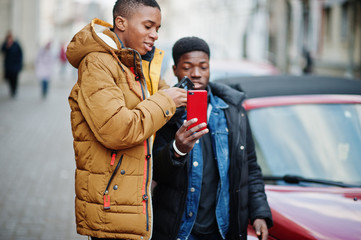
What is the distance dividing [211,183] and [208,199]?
0.28 ft

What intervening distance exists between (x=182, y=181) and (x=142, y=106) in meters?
0.50

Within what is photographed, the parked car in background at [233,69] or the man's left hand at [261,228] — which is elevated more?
the parked car in background at [233,69]

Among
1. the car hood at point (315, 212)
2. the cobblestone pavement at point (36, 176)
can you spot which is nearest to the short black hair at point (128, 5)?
the car hood at point (315, 212)

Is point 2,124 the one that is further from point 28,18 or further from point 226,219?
point 28,18

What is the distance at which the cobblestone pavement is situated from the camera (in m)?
5.21

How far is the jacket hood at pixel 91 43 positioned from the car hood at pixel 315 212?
4.36 feet

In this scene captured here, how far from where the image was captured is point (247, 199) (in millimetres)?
2619

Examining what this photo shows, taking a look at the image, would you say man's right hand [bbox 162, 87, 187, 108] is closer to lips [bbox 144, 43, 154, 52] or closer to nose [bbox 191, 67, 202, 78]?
lips [bbox 144, 43, 154, 52]

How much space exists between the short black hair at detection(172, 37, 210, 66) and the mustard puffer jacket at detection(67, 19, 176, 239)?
55 cm

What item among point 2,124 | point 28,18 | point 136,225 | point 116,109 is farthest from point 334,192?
point 28,18

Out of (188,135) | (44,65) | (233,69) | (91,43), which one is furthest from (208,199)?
(44,65)

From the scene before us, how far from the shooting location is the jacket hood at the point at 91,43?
7.30ft

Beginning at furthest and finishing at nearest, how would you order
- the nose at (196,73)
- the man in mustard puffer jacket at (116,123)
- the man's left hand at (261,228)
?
1. the nose at (196,73)
2. the man's left hand at (261,228)
3. the man in mustard puffer jacket at (116,123)

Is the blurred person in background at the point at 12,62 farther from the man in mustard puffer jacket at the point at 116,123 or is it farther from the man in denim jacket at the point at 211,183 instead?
the man in mustard puffer jacket at the point at 116,123
